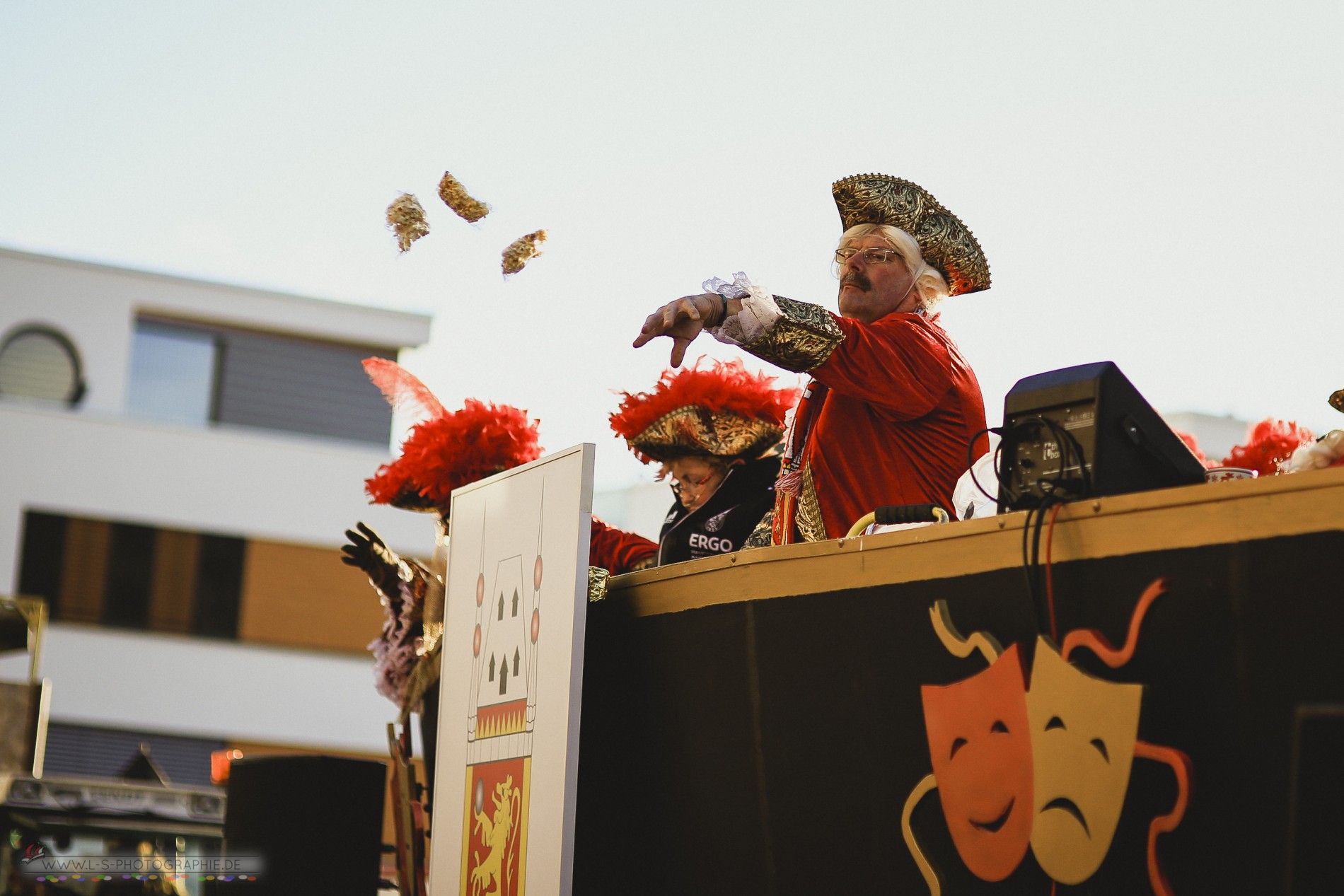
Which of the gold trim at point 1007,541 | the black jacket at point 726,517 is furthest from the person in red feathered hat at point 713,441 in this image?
the gold trim at point 1007,541

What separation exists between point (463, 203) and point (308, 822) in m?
1.70

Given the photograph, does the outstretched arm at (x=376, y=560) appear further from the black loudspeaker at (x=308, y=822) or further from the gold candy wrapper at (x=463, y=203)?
the gold candy wrapper at (x=463, y=203)

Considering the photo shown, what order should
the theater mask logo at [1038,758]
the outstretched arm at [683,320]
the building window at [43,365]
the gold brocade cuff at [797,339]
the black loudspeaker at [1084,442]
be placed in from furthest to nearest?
the building window at [43,365] < the gold brocade cuff at [797,339] < the outstretched arm at [683,320] < the black loudspeaker at [1084,442] < the theater mask logo at [1038,758]

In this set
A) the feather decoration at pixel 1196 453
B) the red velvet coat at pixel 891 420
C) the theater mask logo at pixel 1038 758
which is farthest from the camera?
the red velvet coat at pixel 891 420

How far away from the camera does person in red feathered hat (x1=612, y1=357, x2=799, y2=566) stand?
13.4ft

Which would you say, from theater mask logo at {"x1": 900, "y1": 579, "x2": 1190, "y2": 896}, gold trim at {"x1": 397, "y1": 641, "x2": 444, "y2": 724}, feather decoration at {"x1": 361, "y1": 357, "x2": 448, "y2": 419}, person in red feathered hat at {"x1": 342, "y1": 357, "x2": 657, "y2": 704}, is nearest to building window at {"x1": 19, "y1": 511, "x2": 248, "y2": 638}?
feather decoration at {"x1": 361, "y1": 357, "x2": 448, "y2": 419}

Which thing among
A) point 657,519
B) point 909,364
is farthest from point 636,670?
point 657,519

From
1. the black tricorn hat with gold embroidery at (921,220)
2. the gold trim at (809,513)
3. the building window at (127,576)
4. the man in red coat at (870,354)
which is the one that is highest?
the building window at (127,576)

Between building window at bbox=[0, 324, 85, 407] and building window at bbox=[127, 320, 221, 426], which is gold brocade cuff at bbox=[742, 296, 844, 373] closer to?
building window at bbox=[127, 320, 221, 426]

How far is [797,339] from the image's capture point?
2.80m

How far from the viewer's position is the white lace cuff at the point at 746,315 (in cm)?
280

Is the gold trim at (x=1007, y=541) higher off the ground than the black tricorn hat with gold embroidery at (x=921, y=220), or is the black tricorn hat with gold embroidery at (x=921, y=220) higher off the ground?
the black tricorn hat with gold embroidery at (x=921, y=220)

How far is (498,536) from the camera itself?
10.3 feet

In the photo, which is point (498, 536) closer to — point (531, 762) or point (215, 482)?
point (531, 762)
